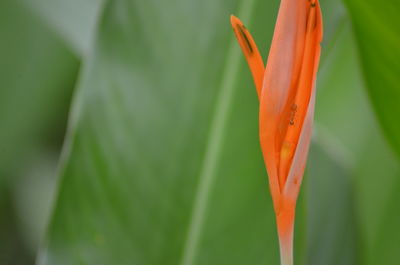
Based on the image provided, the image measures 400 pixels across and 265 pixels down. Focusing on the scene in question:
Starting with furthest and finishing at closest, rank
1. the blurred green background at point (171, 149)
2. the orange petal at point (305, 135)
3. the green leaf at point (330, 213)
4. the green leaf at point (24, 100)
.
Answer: the green leaf at point (24, 100) < the green leaf at point (330, 213) < the blurred green background at point (171, 149) < the orange petal at point (305, 135)

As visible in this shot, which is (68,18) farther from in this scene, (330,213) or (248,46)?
(248,46)

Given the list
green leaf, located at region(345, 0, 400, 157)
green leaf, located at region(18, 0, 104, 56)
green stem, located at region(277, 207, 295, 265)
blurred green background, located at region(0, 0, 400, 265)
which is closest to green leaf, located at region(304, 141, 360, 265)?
blurred green background, located at region(0, 0, 400, 265)

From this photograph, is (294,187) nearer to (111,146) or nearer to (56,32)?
(111,146)

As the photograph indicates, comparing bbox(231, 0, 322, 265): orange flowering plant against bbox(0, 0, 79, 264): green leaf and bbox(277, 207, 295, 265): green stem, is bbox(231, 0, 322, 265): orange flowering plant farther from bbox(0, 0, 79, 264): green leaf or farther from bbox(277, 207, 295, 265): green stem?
bbox(0, 0, 79, 264): green leaf

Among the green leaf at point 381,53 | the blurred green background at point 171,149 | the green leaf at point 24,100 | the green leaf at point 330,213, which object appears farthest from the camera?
the green leaf at point 24,100

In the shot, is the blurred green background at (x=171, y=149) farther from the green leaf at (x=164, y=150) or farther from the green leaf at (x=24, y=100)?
the green leaf at (x=24, y=100)

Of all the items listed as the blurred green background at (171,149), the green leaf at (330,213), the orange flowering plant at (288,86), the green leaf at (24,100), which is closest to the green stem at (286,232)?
the orange flowering plant at (288,86)

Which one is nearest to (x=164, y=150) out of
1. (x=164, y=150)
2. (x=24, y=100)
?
(x=164, y=150)
